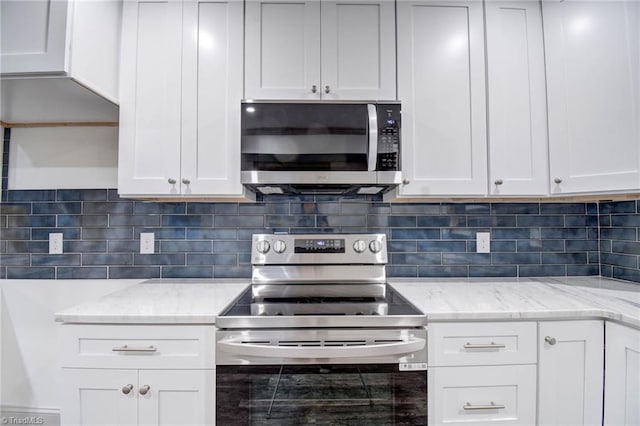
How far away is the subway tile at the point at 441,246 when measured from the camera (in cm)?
187

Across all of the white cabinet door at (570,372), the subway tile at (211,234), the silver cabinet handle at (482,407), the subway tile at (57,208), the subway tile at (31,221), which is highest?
the subway tile at (57,208)

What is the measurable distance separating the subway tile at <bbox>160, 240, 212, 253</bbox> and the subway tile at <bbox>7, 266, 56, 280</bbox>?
649 millimetres

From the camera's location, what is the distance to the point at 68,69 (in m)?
1.28

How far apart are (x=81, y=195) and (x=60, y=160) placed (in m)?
A: 0.23

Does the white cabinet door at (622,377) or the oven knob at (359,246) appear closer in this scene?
the white cabinet door at (622,377)

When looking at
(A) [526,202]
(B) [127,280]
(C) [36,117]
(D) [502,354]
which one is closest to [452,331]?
(D) [502,354]

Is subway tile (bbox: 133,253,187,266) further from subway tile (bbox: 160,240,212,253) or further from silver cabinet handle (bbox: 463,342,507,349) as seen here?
silver cabinet handle (bbox: 463,342,507,349)

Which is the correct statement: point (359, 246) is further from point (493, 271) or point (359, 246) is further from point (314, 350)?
point (493, 271)

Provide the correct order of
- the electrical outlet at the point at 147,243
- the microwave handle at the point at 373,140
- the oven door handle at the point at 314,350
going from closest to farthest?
the oven door handle at the point at 314,350 < the microwave handle at the point at 373,140 < the electrical outlet at the point at 147,243

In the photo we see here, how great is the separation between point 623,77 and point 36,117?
9.47 ft

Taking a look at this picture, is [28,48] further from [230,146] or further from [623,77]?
[623,77]

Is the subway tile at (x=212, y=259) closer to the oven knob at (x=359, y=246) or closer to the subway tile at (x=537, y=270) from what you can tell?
the oven knob at (x=359, y=246)

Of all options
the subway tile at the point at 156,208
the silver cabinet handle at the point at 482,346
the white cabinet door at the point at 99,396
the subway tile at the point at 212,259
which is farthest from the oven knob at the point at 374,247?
the white cabinet door at the point at 99,396

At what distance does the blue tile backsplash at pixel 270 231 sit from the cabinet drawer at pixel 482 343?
646 millimetres
